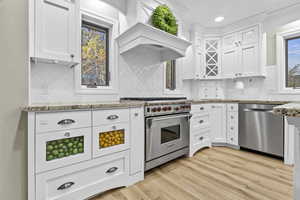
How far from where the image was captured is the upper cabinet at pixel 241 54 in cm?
301

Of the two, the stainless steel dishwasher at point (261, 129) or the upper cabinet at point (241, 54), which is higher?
the upper cabinet at point (241, 54)

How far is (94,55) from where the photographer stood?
7.07ft

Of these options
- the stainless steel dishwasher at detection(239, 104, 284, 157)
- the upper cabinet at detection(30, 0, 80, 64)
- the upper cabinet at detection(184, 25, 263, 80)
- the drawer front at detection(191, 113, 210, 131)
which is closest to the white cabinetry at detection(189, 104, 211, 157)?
the drawer front at detection(191, 113, 210, 131)

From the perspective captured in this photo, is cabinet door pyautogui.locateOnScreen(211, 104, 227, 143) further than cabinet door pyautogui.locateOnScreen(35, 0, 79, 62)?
Yes

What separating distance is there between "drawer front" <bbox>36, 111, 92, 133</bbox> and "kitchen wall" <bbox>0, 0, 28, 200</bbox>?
19 centimetres

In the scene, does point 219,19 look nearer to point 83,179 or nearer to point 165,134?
point 165,134

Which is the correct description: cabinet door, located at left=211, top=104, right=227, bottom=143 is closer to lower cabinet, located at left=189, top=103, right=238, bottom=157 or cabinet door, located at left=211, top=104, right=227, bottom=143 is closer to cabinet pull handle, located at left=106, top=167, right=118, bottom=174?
lower cabinet, located at left=189, top=103, right=238, bottom=157

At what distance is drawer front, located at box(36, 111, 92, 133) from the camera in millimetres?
1172

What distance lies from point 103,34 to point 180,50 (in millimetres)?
1251

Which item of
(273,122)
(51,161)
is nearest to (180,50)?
(273,122)

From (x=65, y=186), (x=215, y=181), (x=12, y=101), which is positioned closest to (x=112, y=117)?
(x=65, y=186)

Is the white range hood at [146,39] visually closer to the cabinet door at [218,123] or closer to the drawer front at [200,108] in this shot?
the drawer front at [200,108]

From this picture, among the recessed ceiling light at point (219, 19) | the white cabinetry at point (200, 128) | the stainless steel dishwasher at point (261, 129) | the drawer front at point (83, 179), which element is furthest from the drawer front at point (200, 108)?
the recessed ceiling light at point (219, 19)

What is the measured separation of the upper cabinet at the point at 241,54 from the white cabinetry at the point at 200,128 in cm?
117
